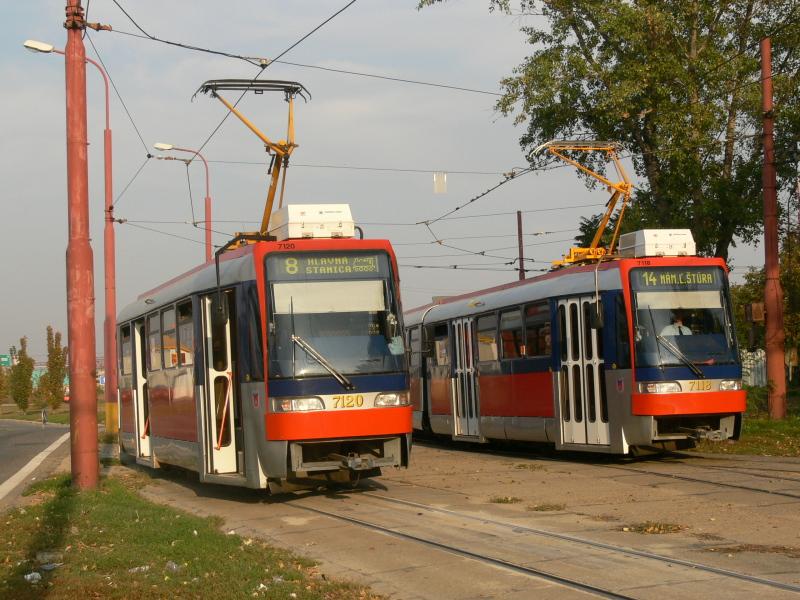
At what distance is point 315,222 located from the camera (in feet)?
41.2

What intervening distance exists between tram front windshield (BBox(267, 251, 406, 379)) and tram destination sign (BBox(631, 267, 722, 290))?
452 cm

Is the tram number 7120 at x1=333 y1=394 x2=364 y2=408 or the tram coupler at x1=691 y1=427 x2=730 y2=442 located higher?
the tram number 7120 at x1=333 y1=394 x2=364 y2=408

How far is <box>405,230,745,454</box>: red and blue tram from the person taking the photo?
14.7 metres

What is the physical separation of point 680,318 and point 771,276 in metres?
7.31

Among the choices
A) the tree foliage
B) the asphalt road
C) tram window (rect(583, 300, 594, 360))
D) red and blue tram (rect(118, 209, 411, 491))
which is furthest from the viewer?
the tree foliage

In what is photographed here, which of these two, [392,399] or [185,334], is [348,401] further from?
[185,334]

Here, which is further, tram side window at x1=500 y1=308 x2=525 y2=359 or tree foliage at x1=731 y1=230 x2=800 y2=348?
tree foliage at x1=731 y1=230 x2=800 y2=348

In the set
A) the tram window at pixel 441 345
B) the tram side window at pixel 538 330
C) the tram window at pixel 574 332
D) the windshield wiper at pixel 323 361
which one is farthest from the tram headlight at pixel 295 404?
A: the tram window at pixel 441 345

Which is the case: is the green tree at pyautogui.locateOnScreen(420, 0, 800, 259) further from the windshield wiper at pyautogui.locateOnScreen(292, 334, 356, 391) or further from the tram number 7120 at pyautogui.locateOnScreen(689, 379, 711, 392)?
the windshield wiper at pyautogui.locateOnScreen(292, 334, 356, 391)

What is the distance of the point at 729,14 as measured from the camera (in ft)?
85.0

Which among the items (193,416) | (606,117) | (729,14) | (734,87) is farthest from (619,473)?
(729,14)

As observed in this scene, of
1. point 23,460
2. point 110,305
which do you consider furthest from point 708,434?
point 110,305

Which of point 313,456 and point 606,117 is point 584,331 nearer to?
point 313,456

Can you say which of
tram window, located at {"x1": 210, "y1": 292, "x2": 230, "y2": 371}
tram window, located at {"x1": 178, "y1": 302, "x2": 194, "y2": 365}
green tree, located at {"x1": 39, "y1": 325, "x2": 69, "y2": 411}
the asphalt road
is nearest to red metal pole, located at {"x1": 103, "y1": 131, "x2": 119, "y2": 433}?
the asphalt road
